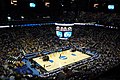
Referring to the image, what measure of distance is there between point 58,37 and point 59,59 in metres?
10.2

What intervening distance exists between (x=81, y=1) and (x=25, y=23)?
66.7 ft

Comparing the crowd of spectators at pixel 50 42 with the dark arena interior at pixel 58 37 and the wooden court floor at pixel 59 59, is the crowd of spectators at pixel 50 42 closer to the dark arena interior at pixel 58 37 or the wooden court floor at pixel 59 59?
the dark arena interior at pixel 58 37

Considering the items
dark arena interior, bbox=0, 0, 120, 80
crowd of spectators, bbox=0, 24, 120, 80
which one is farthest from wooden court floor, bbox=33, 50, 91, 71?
crowd of spectators, bbox=0, 24, 120, 80

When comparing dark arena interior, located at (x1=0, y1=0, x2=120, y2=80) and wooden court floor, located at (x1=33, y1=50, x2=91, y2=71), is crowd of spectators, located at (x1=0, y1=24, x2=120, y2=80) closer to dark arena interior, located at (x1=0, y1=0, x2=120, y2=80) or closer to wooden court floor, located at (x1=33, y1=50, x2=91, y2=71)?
dark arena interior, located at (x1=0, y1=0, x2=120, y2=80)

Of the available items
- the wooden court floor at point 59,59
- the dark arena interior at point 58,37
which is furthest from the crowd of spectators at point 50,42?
the wooden court floor at point 59,59

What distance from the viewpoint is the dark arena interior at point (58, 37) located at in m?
20.9

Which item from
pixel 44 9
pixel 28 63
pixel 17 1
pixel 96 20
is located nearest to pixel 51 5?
pixel 44 9

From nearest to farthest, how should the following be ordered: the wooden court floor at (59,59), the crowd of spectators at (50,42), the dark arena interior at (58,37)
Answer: the dark arena interior at (58,37) < the wooden court floor at (59,59) < the crowd of spectators at (50,42)

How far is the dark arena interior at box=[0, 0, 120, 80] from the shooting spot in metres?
20.9

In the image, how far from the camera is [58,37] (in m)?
33.6

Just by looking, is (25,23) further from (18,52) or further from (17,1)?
(18,52)

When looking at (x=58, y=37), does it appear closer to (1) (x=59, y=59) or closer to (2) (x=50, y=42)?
(2) (x=50, y=42)

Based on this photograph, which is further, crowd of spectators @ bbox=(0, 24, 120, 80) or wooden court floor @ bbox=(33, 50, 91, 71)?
crowd of spectators @ bbox=(0, 24, 120, 80)

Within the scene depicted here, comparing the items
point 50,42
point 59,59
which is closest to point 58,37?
point 50,42
